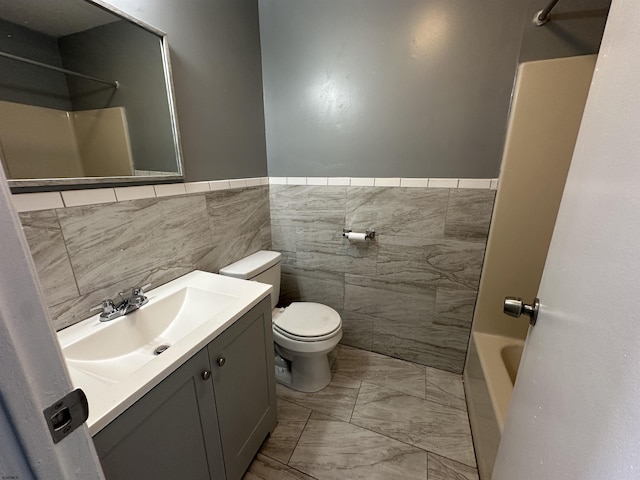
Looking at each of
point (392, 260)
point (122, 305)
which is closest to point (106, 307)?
point (122, 305)

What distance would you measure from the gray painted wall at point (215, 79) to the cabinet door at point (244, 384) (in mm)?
832

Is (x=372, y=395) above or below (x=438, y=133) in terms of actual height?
below

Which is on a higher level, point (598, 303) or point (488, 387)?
point (598, 303)

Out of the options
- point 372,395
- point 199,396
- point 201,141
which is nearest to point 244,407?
point 199,396

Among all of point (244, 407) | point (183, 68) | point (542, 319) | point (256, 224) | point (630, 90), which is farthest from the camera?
point (256, 224)

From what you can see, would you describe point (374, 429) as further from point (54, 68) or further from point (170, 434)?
point (54, 68)

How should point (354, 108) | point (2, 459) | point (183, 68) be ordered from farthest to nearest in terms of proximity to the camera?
A: point (354, 108), point (183, 68), point (2, 459)

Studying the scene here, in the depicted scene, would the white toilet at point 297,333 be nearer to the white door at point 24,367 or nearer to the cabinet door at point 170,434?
the cabinet door at point 170,434

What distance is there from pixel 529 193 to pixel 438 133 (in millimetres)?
568

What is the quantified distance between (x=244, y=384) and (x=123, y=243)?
745mm

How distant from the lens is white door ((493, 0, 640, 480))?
1.19ft

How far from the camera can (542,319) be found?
2.16 feet

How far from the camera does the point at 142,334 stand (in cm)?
105

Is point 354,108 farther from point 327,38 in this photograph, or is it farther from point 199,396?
point 199,396
